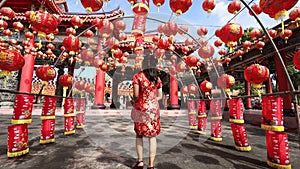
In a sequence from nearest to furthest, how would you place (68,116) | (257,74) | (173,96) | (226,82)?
(257,74) < (226,82) < (68,116) < (173,96)

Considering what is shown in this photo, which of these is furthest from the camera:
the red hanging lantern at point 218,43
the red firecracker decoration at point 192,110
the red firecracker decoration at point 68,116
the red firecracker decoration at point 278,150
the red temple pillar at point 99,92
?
the red temple pillar at point 99,92

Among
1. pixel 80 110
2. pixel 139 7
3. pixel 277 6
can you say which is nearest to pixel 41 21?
pixel 139 7

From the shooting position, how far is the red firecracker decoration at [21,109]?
2.56 meters

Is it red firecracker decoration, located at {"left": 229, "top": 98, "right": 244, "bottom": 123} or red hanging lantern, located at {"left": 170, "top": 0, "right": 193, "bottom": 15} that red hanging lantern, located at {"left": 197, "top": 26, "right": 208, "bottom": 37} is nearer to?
red hanging lantern, located at {"left": 170, "top": 0, "right": 193, "bottom": 15}

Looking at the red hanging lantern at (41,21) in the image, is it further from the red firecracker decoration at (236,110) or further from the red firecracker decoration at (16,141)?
the red firecracker decoration at (236,110)

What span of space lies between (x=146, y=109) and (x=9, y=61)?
2.19 m

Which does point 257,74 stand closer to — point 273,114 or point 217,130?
point 273,114

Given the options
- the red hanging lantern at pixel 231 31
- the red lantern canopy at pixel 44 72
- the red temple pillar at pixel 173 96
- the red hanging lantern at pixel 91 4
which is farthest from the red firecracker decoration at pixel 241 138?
the red temple pillar at pixel 173 96

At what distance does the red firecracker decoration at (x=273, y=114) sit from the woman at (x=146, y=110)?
1748mm

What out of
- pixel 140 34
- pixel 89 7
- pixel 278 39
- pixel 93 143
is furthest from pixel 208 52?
pixel 278 39

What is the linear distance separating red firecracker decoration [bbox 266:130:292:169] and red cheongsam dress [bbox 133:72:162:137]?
1.77 metres

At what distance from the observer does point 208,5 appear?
3613mm

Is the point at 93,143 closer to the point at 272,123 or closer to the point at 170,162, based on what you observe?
the point at 170,162

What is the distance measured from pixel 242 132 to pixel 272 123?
2.87ft
